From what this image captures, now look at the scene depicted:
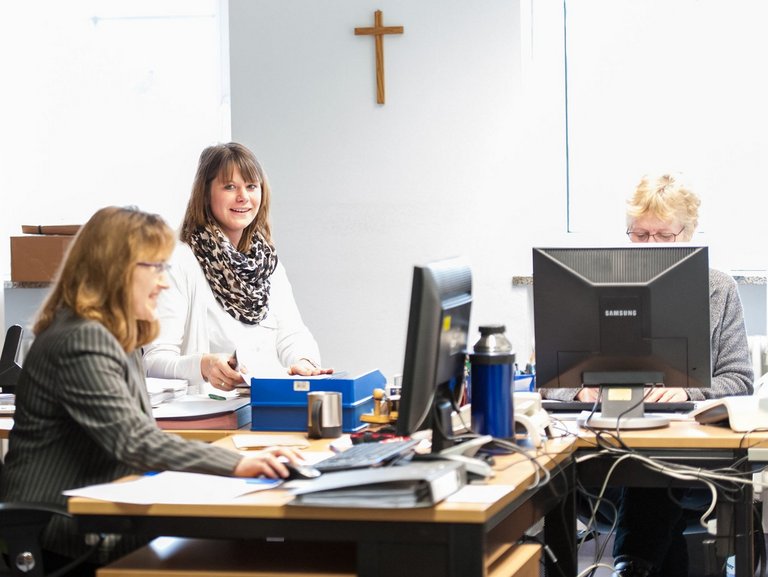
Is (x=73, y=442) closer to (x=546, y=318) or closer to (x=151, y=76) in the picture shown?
(x=546, y=318)

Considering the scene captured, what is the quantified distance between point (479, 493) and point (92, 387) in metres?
0.71

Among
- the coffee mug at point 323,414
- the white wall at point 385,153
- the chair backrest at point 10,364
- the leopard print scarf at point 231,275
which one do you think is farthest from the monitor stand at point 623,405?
the white wall at point 385,153

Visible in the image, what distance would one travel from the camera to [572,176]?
4.55 m

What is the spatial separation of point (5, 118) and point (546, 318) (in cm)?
334

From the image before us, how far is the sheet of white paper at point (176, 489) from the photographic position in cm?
180

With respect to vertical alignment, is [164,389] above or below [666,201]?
below

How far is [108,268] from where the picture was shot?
81.7 inches

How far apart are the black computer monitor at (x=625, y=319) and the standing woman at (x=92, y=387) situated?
82cm

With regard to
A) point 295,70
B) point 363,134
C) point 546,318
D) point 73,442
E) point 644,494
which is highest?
point 295,70

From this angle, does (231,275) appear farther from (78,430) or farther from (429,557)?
(429,557)

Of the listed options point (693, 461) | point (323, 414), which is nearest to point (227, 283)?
point (323, 414)

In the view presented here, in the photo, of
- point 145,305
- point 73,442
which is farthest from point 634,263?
point 73,442

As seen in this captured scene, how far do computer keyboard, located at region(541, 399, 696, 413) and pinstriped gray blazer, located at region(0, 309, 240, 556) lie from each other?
3.58 ft

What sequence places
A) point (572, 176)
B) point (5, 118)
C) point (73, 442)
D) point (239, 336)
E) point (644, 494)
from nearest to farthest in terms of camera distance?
point (73, 442) → point (644, 494) → point (239, 336) → point (572, 176) → point (5, 118)
